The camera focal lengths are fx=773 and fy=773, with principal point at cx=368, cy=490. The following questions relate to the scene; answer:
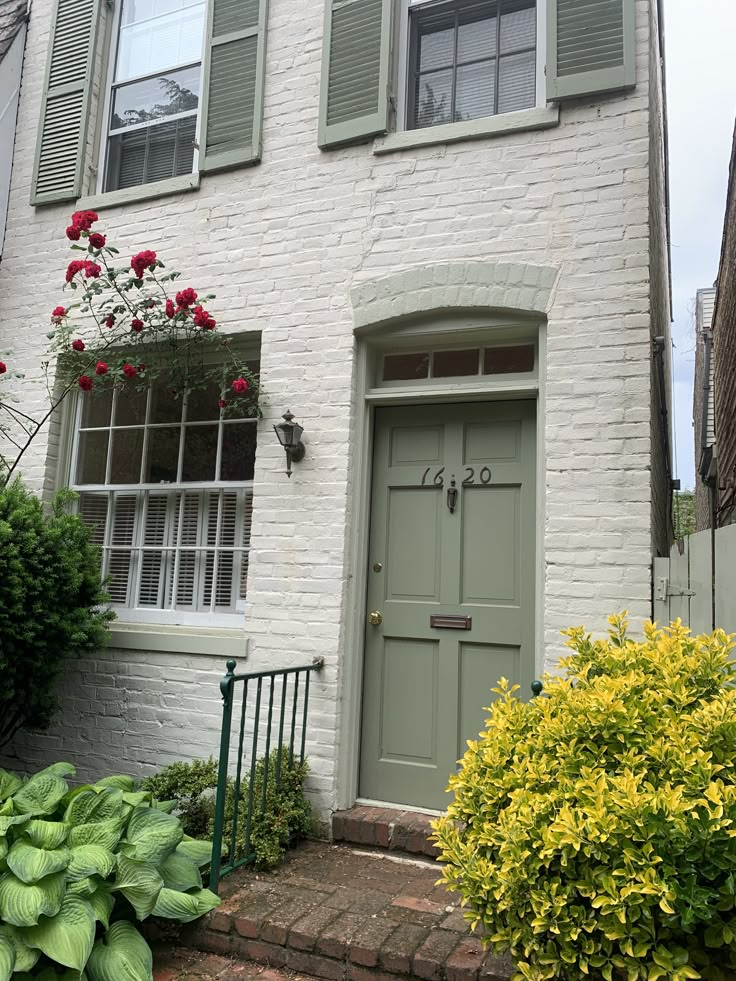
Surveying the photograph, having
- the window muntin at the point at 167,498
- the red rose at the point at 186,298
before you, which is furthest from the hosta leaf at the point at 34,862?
the red rose at the point at 186,298

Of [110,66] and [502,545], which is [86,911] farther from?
[110,66]

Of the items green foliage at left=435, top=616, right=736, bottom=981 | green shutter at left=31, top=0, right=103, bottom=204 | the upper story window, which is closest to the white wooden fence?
green foliage at left=435, top=616, right=736, bottom=981

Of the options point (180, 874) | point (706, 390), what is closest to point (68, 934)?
point (180, 874)

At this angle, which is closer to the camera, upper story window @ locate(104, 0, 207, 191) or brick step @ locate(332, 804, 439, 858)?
brick step @ locate(332, 804, 439, 858)

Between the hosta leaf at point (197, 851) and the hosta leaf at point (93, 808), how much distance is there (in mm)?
358

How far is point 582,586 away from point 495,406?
1.14 metres

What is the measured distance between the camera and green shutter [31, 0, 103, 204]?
223 inches

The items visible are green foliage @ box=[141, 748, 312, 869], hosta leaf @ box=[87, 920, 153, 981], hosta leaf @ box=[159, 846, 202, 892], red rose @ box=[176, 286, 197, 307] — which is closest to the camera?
hosta leaf @ box=[87, 920, 153, 981]

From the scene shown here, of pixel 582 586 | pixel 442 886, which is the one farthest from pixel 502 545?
pixel 442 886

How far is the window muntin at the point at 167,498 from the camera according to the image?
4.91m

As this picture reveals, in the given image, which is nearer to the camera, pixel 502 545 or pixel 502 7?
pixel 502 545

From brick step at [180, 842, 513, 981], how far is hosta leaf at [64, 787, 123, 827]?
0.59 metres

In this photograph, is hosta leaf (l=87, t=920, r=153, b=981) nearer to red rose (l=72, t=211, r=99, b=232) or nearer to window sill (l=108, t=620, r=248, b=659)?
window sill (l=108, t=620, r=248, b=659)

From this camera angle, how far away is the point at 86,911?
113 inches
